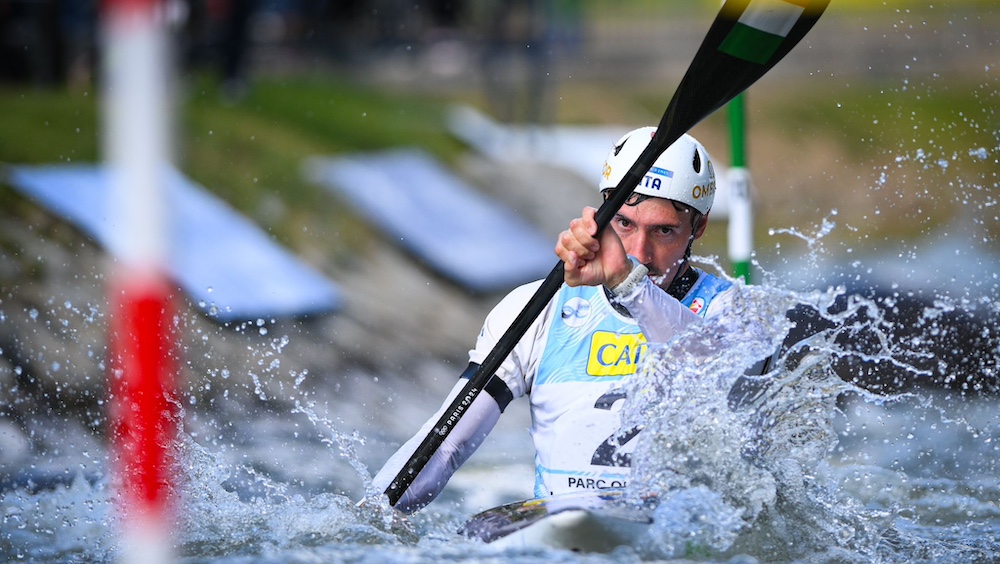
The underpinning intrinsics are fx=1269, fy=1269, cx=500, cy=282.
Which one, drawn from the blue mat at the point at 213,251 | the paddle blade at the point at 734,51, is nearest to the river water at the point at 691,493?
the paddle blade at the point at 734,51

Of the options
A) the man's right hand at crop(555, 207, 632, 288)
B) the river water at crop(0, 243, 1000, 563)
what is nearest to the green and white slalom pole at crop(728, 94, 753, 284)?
the river water at crop(0, 243, 1000, 563)

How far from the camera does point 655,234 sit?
400 cm

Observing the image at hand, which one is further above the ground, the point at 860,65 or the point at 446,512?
the point at 860,65

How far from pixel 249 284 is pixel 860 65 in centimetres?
1150

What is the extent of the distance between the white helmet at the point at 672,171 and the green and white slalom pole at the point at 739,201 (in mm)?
1804

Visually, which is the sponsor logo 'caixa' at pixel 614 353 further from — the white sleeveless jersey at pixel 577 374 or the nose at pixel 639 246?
the nose at pixel 639 246

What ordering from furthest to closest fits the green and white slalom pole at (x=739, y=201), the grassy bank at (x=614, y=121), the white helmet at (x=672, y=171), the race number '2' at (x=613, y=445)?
the grassy bank at (x=614, y=121) → the green and white slalom pole at (x=739, y=201) → the white helmet at (x=672, y=171) → the race number '2' at (x=613, y=445)

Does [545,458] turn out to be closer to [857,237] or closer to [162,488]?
[162,488]

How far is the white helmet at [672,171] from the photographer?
4.00m

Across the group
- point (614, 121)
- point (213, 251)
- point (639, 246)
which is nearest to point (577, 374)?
point (639, 246)

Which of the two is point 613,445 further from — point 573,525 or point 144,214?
point 144,214

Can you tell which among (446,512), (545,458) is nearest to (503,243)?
(446,512)

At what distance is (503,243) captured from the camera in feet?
35.5

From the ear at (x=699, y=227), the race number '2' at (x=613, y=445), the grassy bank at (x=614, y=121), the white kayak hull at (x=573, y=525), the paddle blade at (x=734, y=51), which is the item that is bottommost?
the white kayak hull at (x=573, y=525)
